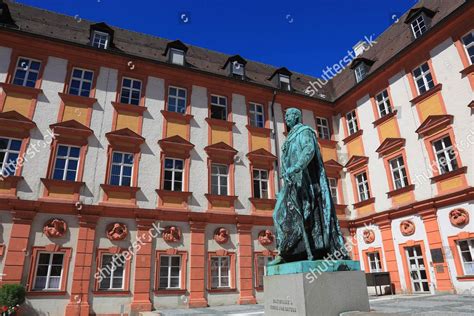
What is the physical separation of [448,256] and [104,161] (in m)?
13.4

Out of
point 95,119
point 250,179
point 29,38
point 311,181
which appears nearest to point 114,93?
point 95,119

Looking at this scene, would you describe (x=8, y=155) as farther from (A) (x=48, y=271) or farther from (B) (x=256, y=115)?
(B) (x=256, y=115)

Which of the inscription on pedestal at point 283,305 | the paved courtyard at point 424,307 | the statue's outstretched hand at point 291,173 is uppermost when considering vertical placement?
the statue's outstretched hand at point 291,173

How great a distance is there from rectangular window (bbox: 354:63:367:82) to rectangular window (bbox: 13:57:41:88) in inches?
599

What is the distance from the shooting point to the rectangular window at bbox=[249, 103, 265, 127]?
17.6m

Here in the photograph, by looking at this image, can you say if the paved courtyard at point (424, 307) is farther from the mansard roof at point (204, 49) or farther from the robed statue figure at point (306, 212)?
the mansard roof at point (204, 49)

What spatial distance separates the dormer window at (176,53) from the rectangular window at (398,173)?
10.9 meters

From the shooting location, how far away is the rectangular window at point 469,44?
13.1 metres

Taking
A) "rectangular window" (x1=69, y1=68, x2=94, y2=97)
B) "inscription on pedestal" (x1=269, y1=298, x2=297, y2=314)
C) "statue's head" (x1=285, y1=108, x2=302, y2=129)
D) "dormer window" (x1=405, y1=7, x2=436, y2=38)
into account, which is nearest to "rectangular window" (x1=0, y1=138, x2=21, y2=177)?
"rectangular window" (x1=69, y1=68, x2=94, y2=97)

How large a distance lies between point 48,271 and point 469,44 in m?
17.1

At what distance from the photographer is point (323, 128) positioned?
64.4ft

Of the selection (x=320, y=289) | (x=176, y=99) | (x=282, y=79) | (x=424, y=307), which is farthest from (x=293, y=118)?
(x=282, y=79)

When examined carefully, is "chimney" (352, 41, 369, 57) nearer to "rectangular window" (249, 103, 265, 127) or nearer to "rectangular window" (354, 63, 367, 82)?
"rectangular window" (354, 63, 367, 82)

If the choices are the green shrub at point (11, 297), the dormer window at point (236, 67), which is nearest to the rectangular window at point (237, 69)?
the dormer window at point (236, 67)
